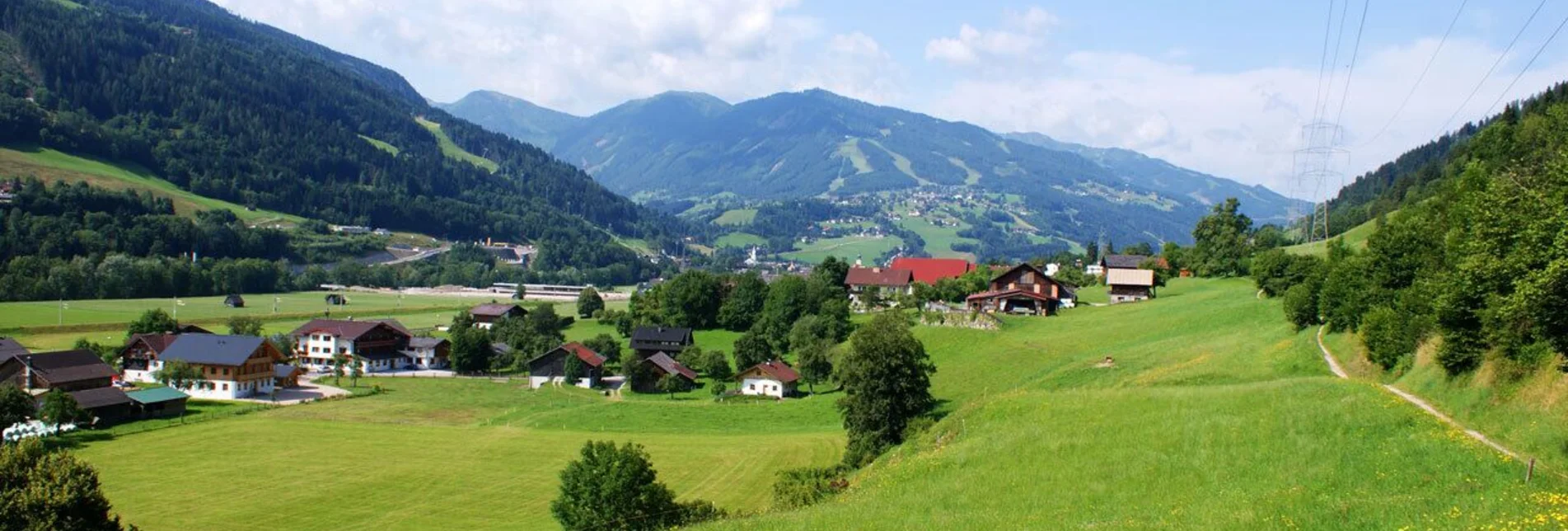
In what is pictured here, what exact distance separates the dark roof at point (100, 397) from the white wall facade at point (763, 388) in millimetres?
34080

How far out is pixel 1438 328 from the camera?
22.5 metres

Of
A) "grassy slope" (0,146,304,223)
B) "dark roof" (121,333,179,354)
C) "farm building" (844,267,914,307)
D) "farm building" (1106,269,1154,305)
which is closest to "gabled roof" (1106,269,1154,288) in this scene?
"farm building" (1106,269,1154,305)

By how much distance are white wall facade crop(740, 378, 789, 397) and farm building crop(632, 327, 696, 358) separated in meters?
13.7

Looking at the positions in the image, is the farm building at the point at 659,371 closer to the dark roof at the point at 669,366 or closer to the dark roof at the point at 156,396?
the dark roof at the point at 669,366

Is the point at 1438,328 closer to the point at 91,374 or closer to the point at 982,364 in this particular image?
the point at 982,364

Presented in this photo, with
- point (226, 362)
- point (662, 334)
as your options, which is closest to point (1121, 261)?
point (662, 334)

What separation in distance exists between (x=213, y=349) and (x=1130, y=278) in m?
67.3

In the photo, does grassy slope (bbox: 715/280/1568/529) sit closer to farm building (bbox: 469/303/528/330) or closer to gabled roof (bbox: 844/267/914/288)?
gabled roof (bbox: 844/267/914/288)

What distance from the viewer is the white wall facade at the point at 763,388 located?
2352 inches

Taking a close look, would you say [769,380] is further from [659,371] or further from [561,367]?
[561,367]

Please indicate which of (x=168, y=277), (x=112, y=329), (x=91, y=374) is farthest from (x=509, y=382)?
(x=168, y=277)

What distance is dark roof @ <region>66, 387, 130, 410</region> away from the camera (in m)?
49.9

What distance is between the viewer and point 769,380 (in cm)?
6022

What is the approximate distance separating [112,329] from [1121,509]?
301 ft
